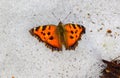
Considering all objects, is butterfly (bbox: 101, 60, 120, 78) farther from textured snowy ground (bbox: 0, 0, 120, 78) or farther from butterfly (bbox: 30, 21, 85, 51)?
butterfly (bbox: 30, 21, 85, 51)

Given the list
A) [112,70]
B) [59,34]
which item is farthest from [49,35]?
[112,70]

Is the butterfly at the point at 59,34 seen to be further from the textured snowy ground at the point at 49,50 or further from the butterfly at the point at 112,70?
the butterfly at the point at 112,70

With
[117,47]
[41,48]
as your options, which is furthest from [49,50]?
[117,47]

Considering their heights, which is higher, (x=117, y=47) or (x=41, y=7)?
(x=41, y=7)

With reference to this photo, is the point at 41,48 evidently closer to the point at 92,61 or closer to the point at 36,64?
the point at 36,64

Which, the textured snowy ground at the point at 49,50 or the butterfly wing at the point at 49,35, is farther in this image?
the textured snowy ground at the point at 49,50

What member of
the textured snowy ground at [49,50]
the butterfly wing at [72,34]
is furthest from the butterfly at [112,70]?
the butterfly wing at [72,34]

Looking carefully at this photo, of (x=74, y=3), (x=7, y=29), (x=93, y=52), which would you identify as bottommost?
(x=93, y=52)
